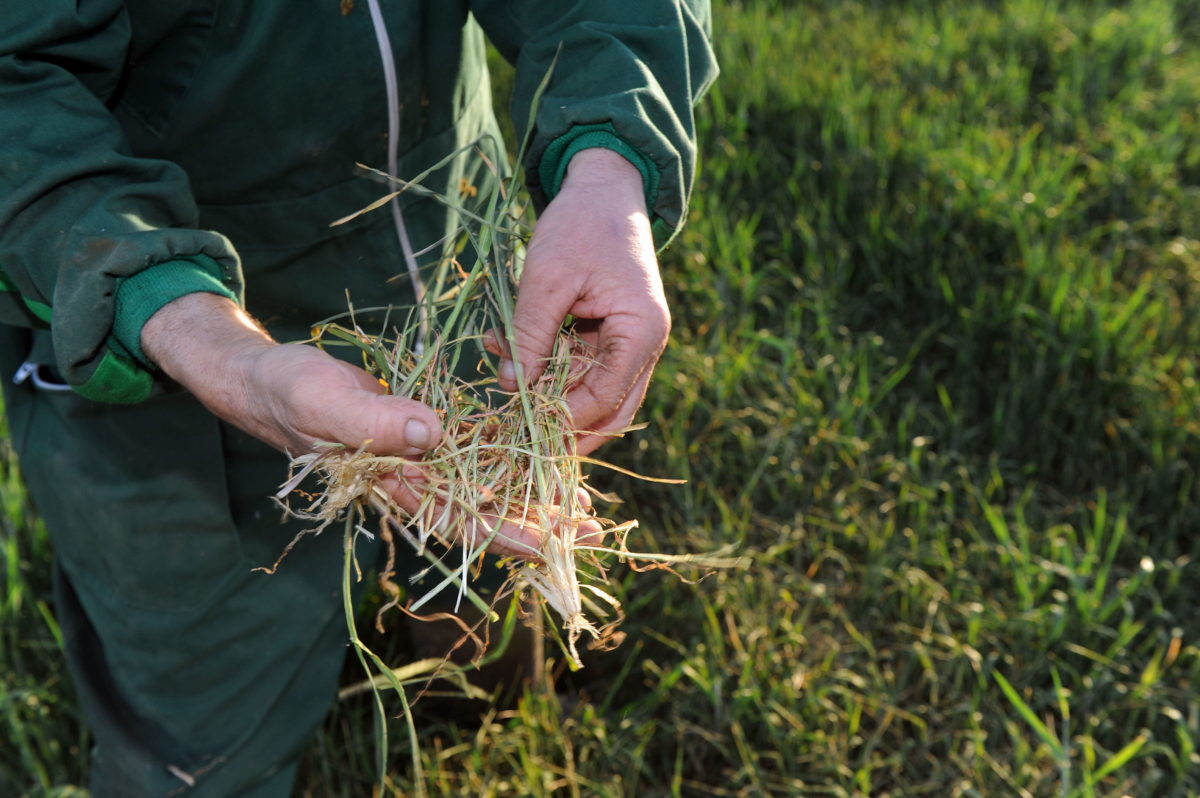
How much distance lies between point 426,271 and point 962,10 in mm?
2751

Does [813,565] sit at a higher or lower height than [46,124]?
lower

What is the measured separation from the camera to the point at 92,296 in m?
1.05

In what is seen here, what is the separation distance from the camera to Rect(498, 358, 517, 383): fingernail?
3.87 ft

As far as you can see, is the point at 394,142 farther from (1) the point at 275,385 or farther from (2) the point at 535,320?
(1) the point at 275,385

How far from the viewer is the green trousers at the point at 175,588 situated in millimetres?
1494

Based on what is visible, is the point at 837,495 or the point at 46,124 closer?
the point at 46,124

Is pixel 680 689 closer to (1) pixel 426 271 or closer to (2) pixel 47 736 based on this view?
(1) pixel 426 271

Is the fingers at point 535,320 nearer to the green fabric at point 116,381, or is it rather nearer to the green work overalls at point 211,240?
the green work overalls at point 211,240

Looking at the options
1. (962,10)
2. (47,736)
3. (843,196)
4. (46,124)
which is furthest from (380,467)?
(962,10)

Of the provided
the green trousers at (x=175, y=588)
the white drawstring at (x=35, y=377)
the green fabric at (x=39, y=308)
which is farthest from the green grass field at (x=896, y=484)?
the green fabric at (x=39, y=308)

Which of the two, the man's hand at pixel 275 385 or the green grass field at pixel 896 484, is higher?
the man's hand at pixel 275 385

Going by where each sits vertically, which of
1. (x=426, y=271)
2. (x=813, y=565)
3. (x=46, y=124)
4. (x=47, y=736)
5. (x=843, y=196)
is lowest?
(x=47, y=736)

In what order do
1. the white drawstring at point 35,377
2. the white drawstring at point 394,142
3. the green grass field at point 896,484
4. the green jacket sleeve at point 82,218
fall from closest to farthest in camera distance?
1. the green jacket sleeve at point 82,218
2. the white drawstring at point 394,142
3. the white drawstring at point 35,377
4. the green grass field at point 896,484

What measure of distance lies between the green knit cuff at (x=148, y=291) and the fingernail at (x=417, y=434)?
28 centimetres
